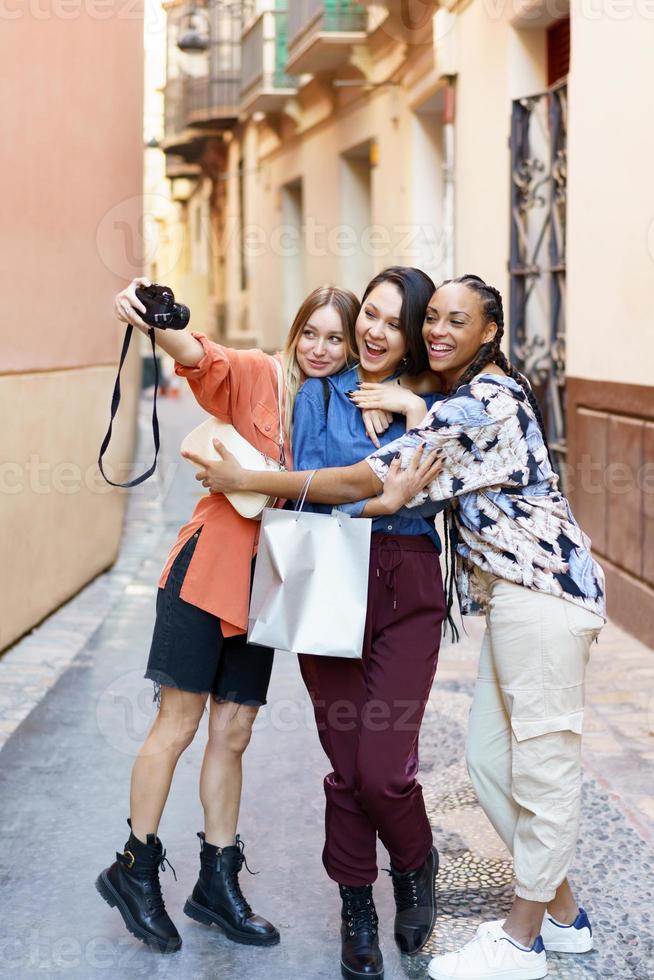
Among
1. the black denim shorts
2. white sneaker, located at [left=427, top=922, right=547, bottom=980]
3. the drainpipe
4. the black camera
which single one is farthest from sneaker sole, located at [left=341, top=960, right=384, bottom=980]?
→ the drainpipe

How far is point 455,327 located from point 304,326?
0.42 meters

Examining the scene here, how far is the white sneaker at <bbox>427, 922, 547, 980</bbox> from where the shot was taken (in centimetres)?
302

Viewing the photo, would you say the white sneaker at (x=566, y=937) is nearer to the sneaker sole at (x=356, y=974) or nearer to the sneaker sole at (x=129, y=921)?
the sneaker sole at (x=356, y=974)

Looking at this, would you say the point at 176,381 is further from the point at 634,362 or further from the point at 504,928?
the point at 504,928

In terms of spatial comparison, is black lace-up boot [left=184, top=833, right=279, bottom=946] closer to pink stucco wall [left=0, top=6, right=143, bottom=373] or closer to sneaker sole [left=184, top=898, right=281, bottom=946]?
sneaker sole [left=184, top=898, right=281, bottom=946]

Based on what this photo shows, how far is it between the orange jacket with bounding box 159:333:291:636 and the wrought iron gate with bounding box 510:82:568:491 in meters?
5.09

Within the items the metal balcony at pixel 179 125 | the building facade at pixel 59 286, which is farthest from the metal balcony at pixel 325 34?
the metal balcony at pixel 179 125

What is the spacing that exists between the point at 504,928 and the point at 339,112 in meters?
13.8

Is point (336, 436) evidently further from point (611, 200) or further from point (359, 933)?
point (611, 200)

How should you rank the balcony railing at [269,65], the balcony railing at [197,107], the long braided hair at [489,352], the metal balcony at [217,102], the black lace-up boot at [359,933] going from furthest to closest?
the balcony railing at [197,107] → the metal balcony at [217,102] → the balcony railing at [269,65] → the black lace-up boot at [359,933] → the long braided hair at [489,352]

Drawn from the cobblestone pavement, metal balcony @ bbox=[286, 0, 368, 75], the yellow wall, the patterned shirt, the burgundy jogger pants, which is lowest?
the cobblestone pavement

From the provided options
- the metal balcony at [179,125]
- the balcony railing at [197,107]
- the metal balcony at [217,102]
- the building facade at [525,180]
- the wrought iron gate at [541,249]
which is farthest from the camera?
the metal balcony at [179,125]

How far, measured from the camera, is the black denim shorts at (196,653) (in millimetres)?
3180

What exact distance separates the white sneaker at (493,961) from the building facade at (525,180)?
11.0ft
